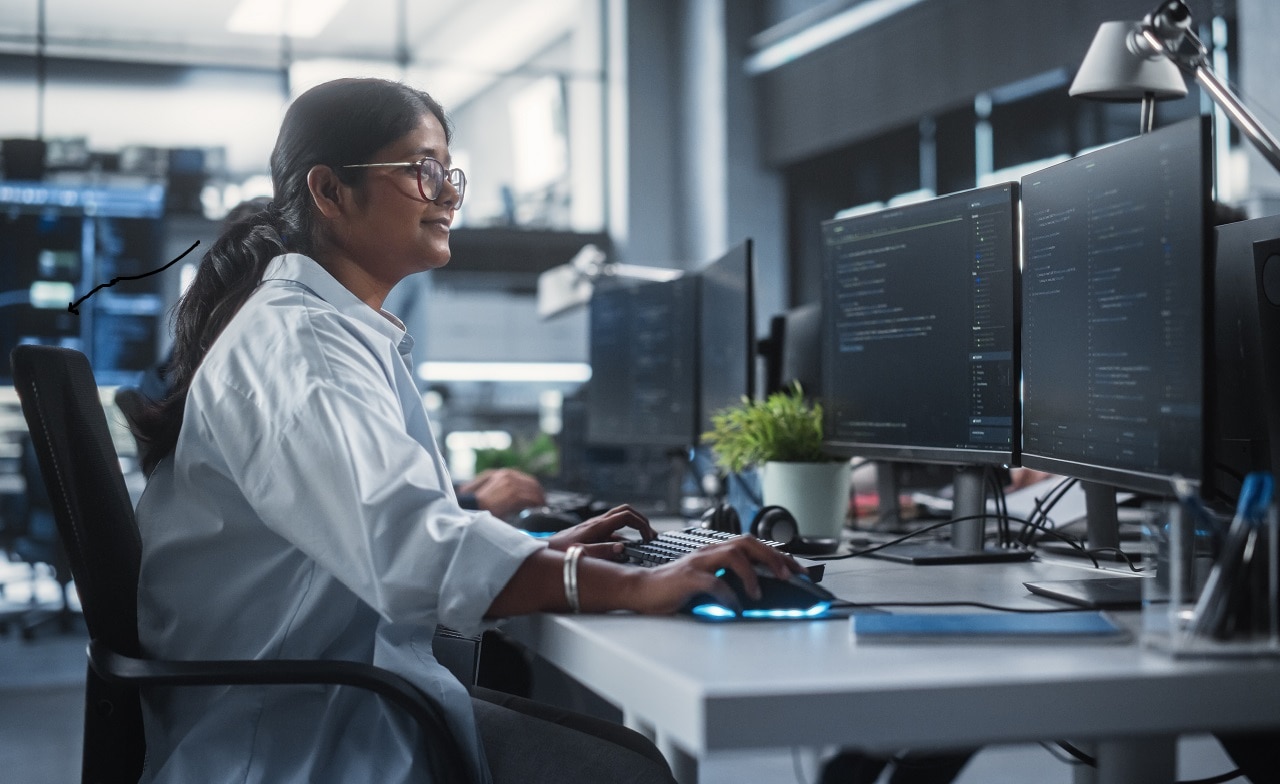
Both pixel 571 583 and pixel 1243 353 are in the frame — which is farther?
pixel 1243 353

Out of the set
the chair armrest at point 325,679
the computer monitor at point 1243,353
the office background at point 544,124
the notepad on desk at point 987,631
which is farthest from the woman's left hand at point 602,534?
the office background at point 544,124

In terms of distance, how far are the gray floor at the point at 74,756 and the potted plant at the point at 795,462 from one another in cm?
84

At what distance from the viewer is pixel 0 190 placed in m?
6.79

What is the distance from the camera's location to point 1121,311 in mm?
1226

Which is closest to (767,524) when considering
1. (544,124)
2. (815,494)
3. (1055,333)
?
(815,494)

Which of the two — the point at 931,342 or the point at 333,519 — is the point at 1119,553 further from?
the point at 333,519

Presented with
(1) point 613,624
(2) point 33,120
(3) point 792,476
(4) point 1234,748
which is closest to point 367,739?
(1) point 613,624

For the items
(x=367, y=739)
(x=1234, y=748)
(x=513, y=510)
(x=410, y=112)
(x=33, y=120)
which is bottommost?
(x=1234, y=748)

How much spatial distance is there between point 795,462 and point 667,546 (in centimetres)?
68

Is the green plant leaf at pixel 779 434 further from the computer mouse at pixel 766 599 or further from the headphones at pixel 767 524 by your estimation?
the computer mouse at pixel 766 599

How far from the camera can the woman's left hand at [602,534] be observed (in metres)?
1.27

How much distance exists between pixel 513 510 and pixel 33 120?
234 inches

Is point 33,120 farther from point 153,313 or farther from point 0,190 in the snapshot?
point 153,313

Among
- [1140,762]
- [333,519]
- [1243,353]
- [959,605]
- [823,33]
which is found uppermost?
[823,33]
